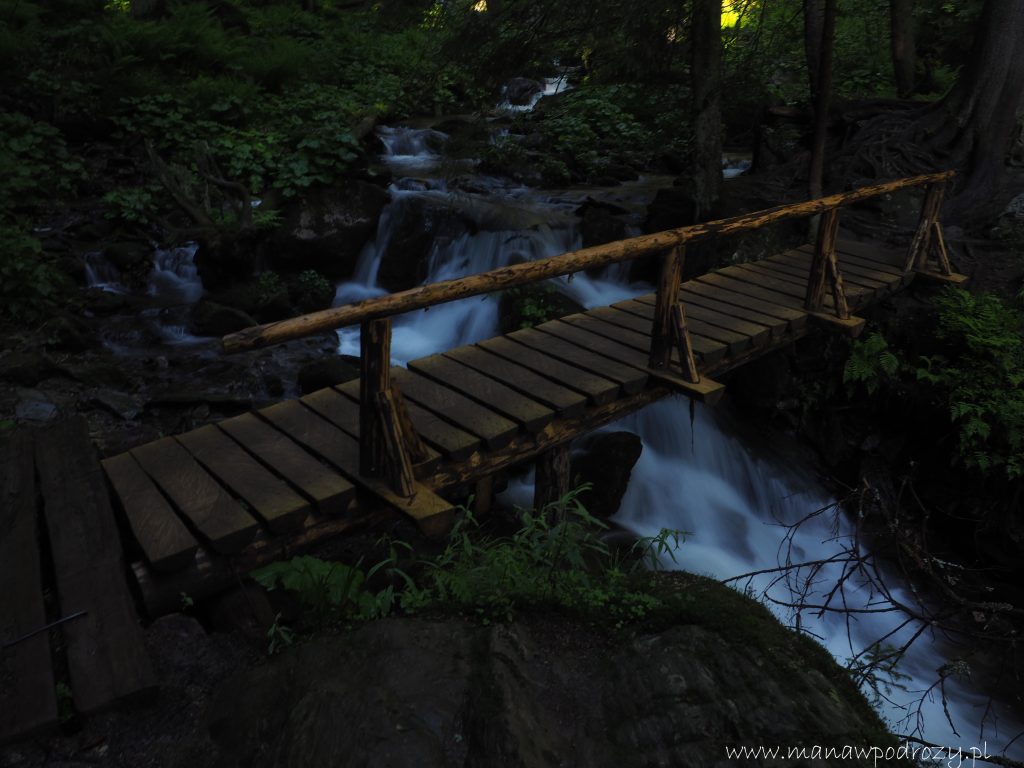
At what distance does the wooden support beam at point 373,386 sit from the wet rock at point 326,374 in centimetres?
379

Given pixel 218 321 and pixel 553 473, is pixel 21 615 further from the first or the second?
pixel 218 321

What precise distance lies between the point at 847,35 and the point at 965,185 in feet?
31.0

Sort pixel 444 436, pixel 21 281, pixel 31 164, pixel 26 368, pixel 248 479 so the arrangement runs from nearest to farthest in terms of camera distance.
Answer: pixel 248 479
pixel 444 436
pixel 26 368
pixel 21 281
pixel 31 164

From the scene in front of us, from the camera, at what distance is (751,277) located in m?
7.72

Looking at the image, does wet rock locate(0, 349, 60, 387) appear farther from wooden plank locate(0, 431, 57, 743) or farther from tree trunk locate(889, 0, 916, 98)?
tree trunk locate(889, 0, 916, 98)

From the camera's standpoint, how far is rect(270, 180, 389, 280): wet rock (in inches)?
410

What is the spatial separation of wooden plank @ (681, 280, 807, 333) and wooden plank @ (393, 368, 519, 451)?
3.22 meters

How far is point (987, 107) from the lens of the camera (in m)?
9.28

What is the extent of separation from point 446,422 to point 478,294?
841mm

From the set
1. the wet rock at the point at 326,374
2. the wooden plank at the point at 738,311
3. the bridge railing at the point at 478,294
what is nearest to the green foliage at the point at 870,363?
the bridge railing at the point at 478,294

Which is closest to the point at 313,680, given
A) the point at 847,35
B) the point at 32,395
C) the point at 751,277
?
the point at 32,395

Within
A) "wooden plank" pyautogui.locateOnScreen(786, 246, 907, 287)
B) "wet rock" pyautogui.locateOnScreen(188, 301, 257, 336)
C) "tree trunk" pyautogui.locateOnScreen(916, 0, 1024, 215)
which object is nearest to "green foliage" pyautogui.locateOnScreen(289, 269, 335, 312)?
"wet rock" pyautogui.locateOnScreen(188, 301, 257, 336)

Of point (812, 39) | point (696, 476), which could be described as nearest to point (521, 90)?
point (812, 39)

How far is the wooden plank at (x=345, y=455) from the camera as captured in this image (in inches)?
149
